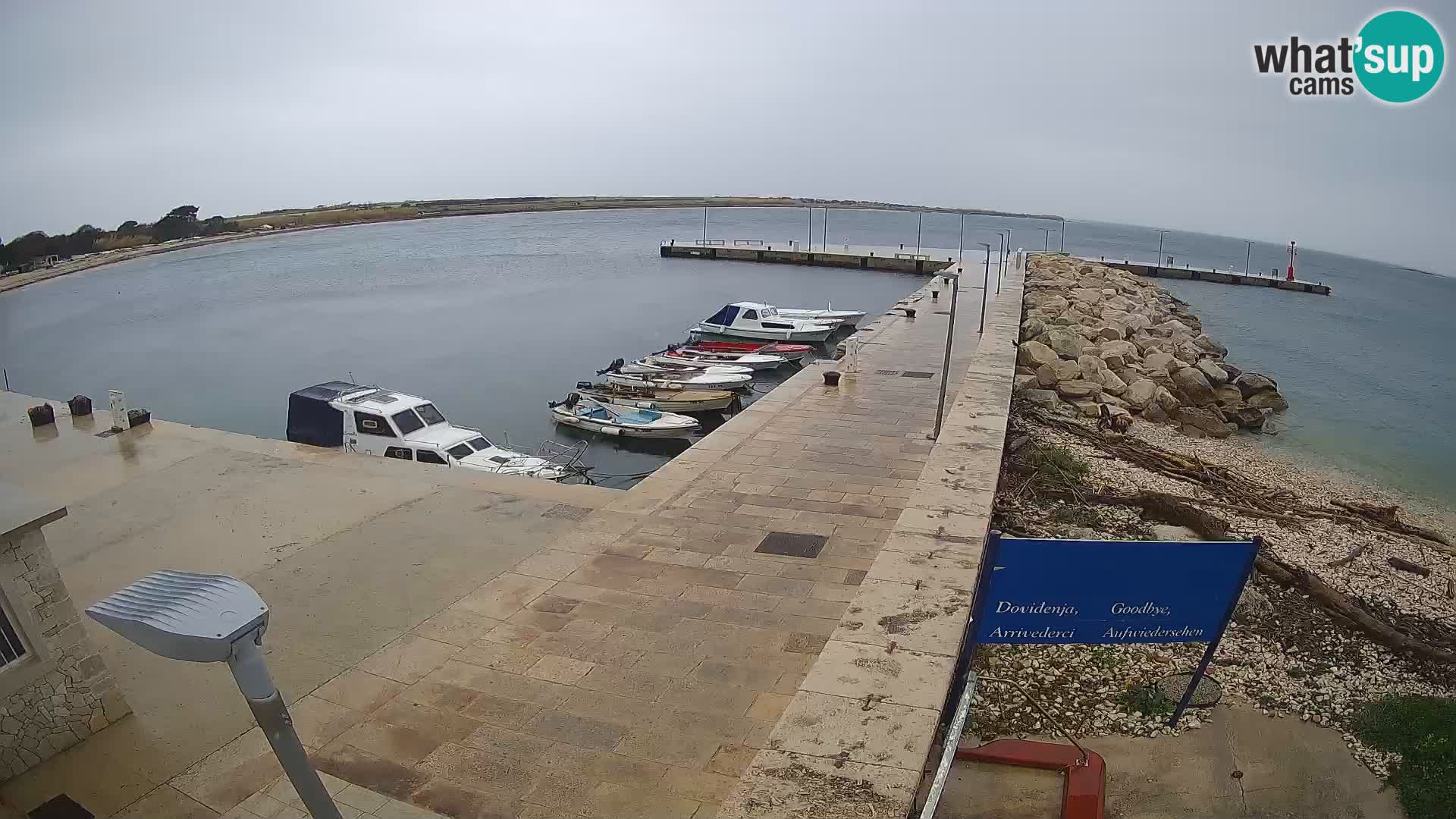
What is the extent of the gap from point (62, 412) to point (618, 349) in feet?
63.3

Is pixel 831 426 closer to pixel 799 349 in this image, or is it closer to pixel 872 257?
pixel 799 349

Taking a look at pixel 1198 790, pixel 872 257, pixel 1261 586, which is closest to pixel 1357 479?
pixel 1261 586

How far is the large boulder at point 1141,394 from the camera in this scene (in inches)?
651

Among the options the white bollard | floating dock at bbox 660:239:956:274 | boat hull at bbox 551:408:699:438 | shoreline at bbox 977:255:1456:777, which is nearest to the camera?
shoreline at bbox 977:255:1456:777

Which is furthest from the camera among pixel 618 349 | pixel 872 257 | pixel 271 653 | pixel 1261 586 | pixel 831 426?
pixel 872 257

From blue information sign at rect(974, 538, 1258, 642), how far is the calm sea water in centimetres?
1541

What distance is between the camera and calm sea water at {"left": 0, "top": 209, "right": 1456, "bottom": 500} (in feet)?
75.5

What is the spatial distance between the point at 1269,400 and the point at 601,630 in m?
21.1

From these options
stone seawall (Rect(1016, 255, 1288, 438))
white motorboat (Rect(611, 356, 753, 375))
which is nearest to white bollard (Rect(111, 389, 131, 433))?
white motorboat (Rect(611, 356, 753, 375))

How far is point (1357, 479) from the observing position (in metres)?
15.8

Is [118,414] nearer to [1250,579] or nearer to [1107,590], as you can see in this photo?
[1107,590]

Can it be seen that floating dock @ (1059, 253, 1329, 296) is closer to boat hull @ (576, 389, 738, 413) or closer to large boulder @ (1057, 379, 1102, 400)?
boat hull @ (576, 389, 738, 413)

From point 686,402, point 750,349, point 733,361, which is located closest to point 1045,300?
point 750,349

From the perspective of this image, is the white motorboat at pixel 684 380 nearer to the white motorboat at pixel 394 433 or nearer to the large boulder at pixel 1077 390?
the white motorboat at pixel 394 433
